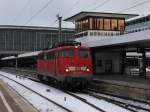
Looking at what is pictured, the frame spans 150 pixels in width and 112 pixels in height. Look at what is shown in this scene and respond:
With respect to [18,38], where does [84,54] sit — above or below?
below

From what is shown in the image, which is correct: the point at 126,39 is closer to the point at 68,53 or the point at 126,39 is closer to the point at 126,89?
the point at 68,53

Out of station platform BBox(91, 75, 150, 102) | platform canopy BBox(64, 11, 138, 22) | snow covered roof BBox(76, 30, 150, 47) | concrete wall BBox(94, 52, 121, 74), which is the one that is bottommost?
station platform BBox(91, 75, 150, 102)

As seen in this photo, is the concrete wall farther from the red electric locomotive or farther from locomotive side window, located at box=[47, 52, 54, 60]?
the red electric locomotive

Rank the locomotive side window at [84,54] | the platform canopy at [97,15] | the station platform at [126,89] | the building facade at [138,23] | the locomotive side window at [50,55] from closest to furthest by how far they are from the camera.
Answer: the station platform at [126,89] → the locomotive side window at [84,54] → the locomotive side window at [50,55] → the platform canopy at [97,15] → the building facade at [138,23]

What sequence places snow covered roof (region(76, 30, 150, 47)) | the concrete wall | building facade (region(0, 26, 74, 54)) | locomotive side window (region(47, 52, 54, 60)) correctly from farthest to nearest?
building facade (region(0, 26, 74, 54)) → the concrete wall → locomotive side window (region(47, 52, 54, 60)) → snow covered roof (region(76, 30, 150, 47))

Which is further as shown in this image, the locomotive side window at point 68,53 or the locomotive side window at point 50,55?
the locomotive side window at point 50,55

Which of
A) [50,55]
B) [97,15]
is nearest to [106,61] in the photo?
[97,15]

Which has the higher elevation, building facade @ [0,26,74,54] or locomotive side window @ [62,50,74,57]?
building facade @ [0,26,74,54]

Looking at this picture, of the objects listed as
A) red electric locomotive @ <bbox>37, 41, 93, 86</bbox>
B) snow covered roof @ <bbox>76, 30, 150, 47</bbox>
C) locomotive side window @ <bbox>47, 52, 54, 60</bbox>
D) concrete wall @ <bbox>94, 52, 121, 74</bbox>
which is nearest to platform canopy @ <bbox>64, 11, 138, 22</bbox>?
concrete wall @ <bbox>94, 52, 121, 74</bbox>

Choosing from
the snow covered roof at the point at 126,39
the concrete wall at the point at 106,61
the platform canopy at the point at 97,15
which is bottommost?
the concrete wall at the point at 106,61

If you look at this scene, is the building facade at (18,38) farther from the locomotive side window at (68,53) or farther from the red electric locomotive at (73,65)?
Result: the locomotive side window at (68,53)

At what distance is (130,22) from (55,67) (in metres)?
51.2

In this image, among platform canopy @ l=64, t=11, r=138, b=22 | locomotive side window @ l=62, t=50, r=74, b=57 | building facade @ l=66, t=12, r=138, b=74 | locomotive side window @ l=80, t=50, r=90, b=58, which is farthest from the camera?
platform canopy @ l=64, t=11, r=138, b=22

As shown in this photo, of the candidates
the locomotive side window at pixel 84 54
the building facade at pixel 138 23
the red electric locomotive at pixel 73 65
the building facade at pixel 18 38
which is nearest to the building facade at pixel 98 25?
the building facade at pixel 138 23
